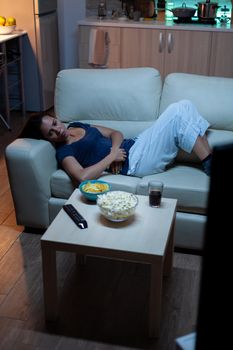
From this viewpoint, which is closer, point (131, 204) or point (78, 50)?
point (131, 204)

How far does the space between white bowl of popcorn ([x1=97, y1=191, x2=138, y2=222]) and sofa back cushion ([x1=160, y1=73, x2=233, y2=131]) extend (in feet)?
3.05

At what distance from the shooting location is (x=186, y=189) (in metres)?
2.48

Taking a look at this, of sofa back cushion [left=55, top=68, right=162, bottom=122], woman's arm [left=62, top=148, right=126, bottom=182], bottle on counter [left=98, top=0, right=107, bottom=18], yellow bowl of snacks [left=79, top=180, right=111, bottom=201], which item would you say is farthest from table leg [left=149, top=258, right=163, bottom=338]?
bottle on counter [left=98, top=0, right=107, bottom=18]

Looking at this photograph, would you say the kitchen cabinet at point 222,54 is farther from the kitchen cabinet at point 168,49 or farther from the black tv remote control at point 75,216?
the black tv remote control at point 75,216

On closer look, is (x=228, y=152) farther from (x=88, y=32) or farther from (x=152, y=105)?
(x=88, y=32)

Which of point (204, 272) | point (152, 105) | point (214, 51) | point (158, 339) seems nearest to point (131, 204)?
point (158, 339)

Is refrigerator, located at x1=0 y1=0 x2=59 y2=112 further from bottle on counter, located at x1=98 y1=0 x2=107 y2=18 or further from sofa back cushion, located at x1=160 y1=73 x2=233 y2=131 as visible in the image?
sofa back cushion, located at x1=160 y1=73 x2=233 y2=131

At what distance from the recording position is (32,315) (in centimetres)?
211

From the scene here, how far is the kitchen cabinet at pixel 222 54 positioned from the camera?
15.0 feet

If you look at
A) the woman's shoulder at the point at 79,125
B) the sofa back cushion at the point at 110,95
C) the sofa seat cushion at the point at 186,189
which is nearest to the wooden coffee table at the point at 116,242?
the sofa seat cushion at the point at 186,189

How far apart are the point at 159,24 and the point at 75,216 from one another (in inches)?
124

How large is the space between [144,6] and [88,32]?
0.69 metres

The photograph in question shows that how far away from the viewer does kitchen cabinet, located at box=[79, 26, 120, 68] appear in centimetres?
482

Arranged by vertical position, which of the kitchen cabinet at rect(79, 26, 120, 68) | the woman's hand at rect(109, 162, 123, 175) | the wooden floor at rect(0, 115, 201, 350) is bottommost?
the wooden floor at rect(0, 115, 201, 350)
